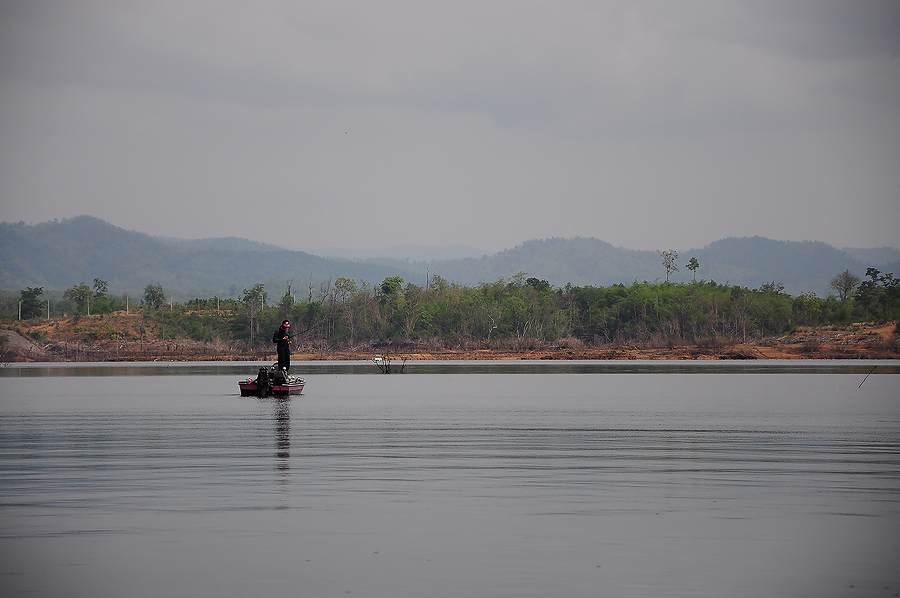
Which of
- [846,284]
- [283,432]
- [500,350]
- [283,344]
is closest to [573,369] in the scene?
[500,350]

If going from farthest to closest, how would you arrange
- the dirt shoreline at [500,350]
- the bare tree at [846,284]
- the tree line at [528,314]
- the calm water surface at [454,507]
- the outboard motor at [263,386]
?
the bare tree at [846,284] → the tree line at [528,314] → the dirt shoreline at [500,350] → the outboard motor at [263,386] → the calm water surface at [454,507]

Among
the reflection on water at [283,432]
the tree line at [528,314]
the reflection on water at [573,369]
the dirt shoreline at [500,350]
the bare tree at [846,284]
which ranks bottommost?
the reflection on water at [283,432]

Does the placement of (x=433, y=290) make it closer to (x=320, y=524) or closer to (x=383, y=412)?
(x=383, y=412)

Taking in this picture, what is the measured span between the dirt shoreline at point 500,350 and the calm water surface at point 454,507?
8021 centimetres

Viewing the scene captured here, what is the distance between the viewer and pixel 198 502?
15.2 metres

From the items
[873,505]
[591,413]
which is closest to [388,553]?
[873,505]

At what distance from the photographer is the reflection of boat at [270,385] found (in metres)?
49.3

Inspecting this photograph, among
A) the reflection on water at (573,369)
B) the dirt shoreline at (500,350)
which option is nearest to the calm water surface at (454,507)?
the reflection on water at (573,369)

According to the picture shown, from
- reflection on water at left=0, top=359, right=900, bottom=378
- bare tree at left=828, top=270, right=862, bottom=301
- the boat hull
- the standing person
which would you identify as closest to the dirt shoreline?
reflection on water at left=0, top=359, right=900, bottom=378

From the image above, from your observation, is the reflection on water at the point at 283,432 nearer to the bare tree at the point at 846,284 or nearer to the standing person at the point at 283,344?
the standing person at the point at 283,344

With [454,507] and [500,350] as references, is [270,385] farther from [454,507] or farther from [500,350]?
[500,350]

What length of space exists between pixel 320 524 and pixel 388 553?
6.74 ft

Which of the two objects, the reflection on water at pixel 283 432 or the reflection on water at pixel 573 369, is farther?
the reflection on water at pixel 573 369

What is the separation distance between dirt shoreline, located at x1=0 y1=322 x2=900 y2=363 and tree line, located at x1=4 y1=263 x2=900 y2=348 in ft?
10.3
